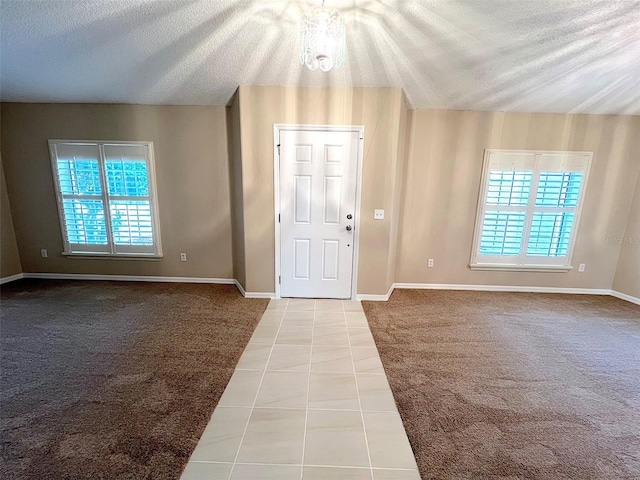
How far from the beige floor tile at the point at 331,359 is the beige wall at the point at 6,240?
4.56m

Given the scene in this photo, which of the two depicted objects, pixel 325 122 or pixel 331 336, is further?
pixel 325 122

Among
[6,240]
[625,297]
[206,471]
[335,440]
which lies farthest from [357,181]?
[6,240]

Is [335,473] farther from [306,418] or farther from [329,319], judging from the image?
[329,319]

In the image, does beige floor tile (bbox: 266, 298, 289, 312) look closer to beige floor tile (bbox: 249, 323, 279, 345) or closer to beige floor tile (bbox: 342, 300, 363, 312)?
beige floor tile (bbox: 249, 323, 279, 345)

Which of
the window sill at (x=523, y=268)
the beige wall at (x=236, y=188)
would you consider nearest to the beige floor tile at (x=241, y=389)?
the beige wall at (x=236, y=188)

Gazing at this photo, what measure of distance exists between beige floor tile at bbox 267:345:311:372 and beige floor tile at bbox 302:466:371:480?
0.79 meters

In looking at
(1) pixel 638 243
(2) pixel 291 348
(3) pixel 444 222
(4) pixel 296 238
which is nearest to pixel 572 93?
(3) pixel 444 222

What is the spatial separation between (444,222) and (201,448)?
3585mm

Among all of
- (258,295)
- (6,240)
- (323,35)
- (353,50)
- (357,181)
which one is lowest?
(258,295)

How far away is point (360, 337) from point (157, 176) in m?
3.32

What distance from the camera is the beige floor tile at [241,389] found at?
1.84m

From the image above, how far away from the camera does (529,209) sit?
3709 millimetres

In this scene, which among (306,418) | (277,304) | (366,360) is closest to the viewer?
(306,418)

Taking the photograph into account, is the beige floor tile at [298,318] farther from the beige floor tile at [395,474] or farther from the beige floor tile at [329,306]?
the beige floor tile at [395,474]
